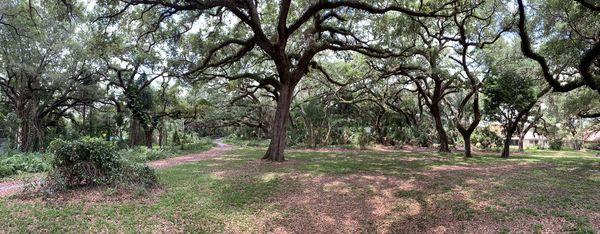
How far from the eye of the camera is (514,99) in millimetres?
13469

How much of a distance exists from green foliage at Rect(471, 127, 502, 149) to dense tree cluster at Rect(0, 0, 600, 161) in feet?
0.33

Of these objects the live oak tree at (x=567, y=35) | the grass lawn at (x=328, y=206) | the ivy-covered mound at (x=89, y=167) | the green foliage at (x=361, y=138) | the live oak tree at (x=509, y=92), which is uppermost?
the live oak tree at (x=567, y=35)

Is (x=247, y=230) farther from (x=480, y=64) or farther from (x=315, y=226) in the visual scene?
(x=480, y=64)

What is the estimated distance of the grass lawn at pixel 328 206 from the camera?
5.81m

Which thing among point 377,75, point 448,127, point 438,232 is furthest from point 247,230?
point 448,127

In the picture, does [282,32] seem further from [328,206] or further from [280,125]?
[328,206]

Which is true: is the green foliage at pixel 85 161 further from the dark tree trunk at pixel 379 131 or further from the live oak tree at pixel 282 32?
the dark tree trunk at pixel 379 131

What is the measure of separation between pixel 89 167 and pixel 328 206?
16.7 ft

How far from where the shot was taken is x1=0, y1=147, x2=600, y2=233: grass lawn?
229 inches

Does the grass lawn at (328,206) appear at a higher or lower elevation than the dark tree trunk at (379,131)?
lower

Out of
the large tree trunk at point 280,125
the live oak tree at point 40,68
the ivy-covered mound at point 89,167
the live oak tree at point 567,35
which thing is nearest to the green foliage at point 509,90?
the live oak tree at point 567,35

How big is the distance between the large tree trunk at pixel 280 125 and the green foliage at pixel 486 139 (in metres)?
18.5

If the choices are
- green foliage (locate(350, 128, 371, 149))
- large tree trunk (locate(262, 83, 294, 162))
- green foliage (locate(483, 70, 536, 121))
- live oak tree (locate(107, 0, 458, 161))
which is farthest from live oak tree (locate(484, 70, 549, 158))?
green foliage (locate(350, 128, 371, 149))

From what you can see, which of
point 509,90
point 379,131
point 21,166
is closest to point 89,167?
point 21,166
